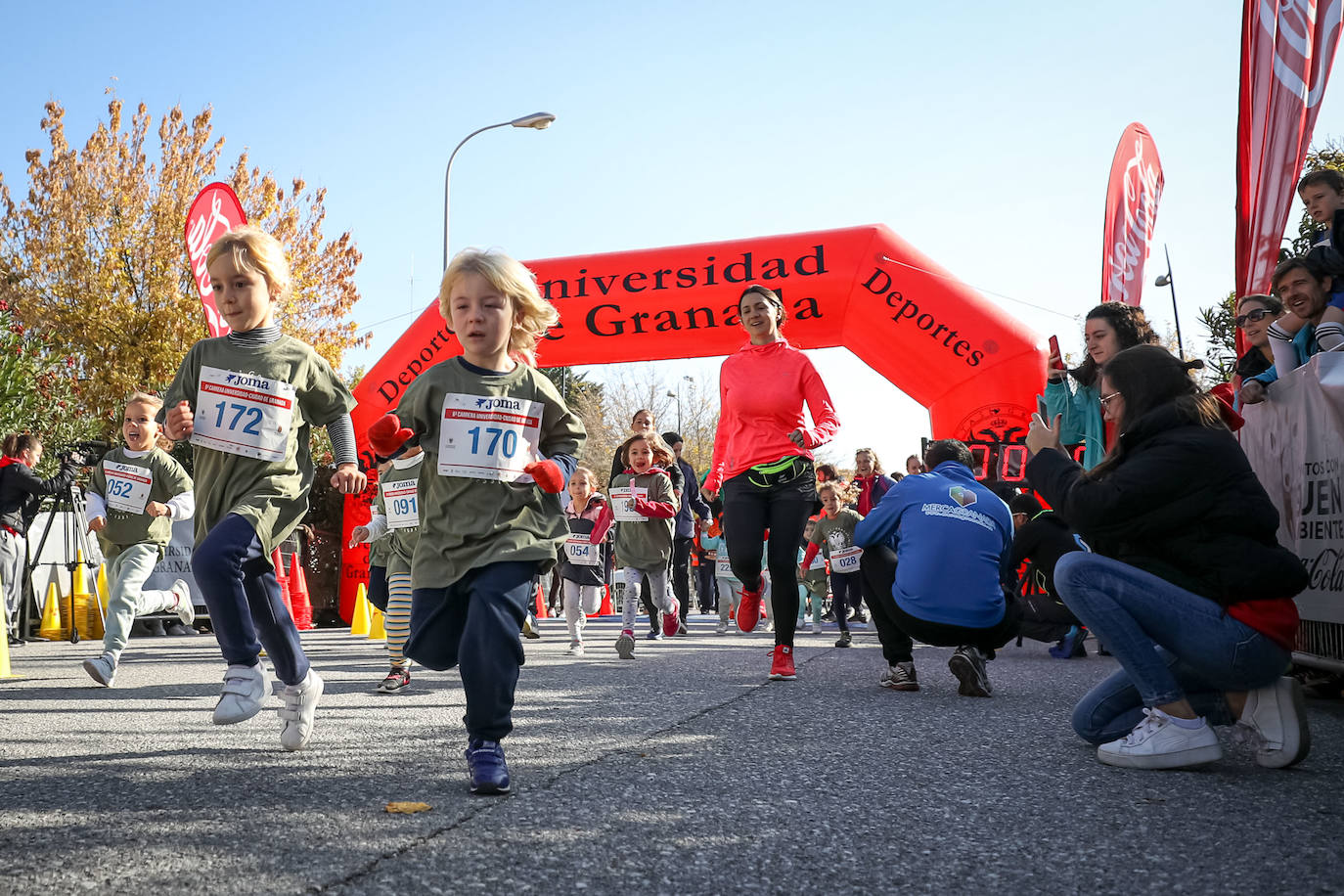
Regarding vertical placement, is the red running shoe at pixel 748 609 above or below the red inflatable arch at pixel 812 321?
below

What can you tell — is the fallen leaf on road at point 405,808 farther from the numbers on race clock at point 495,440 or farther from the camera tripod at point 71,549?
the camera tripod at point 71,549

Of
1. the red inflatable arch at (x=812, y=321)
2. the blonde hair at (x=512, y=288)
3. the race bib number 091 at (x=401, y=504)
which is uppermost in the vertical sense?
the red inflatable arch at (x=812, y=321)

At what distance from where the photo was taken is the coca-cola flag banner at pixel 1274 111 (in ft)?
21.2

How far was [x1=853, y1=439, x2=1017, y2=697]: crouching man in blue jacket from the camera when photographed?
5.38 meters

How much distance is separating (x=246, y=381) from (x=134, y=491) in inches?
133

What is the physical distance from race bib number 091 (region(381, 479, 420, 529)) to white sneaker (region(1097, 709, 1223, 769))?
4.72 meters

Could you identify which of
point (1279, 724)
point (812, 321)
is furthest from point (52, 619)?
point (1279, 724)

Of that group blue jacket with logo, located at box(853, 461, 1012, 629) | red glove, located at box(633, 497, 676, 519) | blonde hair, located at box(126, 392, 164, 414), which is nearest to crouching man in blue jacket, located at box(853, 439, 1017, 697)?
A: blue jacket with logo, located at box(853, 461, 1012, 629)

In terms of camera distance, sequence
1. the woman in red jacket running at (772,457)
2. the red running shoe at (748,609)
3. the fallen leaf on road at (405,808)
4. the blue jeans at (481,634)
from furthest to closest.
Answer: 1. the red running shoe at (748,609)
2. the woman in red jacket running at (772,457)
3. the blue jeans at (481,634)
4. the fallen leaf on road at (405,808)

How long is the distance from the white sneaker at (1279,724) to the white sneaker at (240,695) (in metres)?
3.21

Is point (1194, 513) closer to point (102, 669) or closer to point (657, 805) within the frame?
point (657, 805)

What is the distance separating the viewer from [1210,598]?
3316 millimetres

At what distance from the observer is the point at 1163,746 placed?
334 centimetres

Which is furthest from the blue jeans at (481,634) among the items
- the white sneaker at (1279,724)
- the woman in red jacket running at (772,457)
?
the woman in red jacket running at (772,457)
